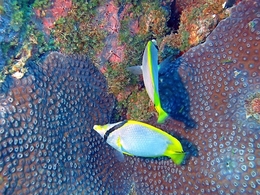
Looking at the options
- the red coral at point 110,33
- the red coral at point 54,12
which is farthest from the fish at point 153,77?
the red coral at point 54,12

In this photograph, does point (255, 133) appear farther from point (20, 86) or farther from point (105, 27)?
point (20, 86)

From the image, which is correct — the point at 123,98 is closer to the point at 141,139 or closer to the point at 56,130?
the point at 56,130

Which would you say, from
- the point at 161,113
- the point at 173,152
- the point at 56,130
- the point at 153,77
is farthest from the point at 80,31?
the point at 173,152

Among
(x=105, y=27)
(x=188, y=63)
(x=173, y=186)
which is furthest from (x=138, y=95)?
(x=173, y=186)

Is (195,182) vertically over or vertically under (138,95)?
under

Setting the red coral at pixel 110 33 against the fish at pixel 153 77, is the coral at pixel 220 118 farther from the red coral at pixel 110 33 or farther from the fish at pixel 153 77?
the fish at pixel 153 77
